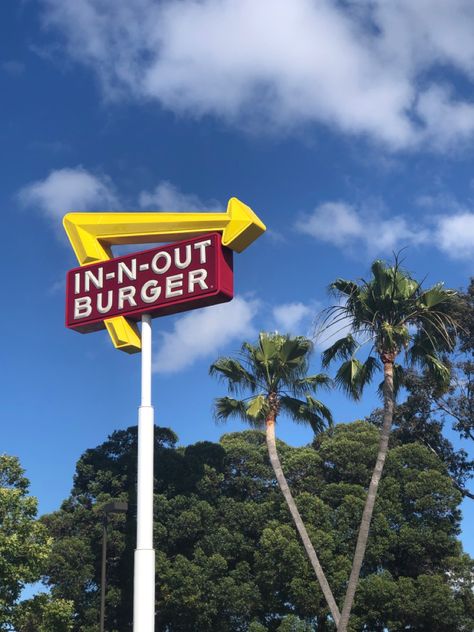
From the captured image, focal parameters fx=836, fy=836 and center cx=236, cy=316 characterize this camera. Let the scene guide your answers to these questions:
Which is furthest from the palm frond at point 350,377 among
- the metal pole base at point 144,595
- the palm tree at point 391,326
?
the metal pole base at point 144,595

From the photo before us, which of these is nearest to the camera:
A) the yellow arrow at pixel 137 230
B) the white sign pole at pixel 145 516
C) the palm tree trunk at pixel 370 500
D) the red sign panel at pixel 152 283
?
the white sign pole at pixel 145 516

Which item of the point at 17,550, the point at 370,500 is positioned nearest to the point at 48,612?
the point at 17,550

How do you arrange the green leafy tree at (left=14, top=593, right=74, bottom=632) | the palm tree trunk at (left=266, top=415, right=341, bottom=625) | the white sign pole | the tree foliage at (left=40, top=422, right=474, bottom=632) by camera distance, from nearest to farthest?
the white sign pole
the green leafy tree at (left=14, top=593, right=74, bottom=632)
the palm tree trunk at (left=266, top=415, right=341, bottom=625)
the tree foliage at (left=40, top=422, right=474, bottom=632)

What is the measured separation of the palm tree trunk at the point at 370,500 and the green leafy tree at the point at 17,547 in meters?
10.1

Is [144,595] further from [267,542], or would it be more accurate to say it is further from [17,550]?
[267,542]

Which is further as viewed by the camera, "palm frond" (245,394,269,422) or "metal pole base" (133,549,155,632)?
"palm frond" (245,394,269,422)

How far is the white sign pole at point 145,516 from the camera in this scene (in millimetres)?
21672

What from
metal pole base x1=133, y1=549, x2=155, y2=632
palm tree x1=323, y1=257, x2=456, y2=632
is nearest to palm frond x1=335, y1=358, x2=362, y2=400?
palm tree x1=323, y1=257, x2=456, y2=632

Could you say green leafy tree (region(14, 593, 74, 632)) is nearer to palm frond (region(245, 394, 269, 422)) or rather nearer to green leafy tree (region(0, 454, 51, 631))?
green leafy tree (region(0, 454, 51, 631))

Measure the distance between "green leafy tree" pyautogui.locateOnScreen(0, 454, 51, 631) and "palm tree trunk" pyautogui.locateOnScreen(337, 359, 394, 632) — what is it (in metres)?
10.1

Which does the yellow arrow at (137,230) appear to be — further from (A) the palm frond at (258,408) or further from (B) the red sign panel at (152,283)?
(A) the palm frond at (258,408)

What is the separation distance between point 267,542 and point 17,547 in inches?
376

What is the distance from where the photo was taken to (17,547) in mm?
27031

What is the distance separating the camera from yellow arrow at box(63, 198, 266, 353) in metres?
24.2
